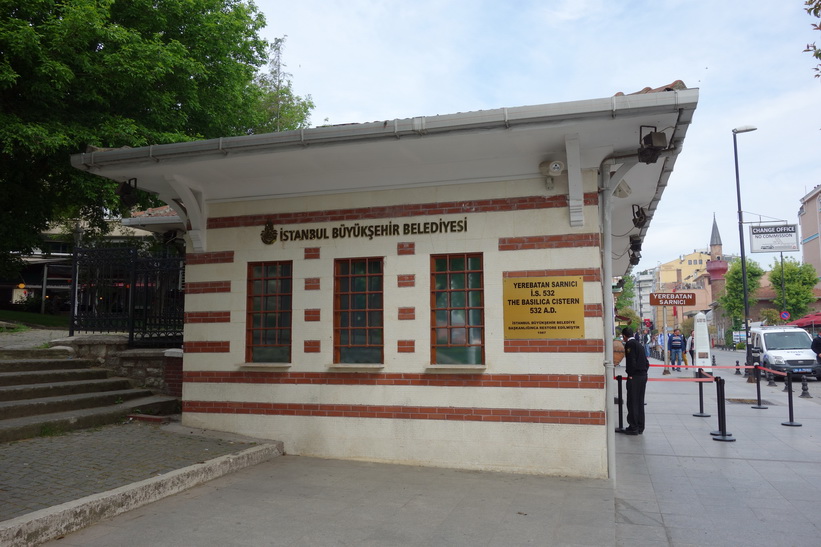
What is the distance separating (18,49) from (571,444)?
1163 cm

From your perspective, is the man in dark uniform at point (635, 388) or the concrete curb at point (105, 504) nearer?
the concrete curb at point (105, 504)

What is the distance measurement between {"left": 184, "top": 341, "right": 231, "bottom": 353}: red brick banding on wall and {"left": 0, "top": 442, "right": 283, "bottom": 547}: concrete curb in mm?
1729

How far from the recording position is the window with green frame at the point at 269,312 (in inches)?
326

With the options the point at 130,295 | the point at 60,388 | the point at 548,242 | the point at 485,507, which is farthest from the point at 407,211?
the point at 130,295

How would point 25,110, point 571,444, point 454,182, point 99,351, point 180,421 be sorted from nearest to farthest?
A: 1. point 571,444
2. point 454,182
3. point 180,421
4. point 99,351
5. point 25,110

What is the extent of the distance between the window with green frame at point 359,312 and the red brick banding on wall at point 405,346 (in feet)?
0.93

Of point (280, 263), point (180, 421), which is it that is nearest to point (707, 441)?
point (280, 263)

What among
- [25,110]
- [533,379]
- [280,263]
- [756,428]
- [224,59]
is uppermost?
[224,59]

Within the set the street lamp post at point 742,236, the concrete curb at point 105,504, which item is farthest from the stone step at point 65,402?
the street lamp post at point 742,236

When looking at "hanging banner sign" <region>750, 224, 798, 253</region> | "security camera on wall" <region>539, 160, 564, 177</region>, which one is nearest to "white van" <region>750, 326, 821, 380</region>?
"hanging banner sign" <region>750, 224, 798, 253</region>

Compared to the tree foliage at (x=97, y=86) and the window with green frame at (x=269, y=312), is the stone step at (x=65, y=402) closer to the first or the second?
the window with green frame at (x=269, y=312)

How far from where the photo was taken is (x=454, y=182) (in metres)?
7.61

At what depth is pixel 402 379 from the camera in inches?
297

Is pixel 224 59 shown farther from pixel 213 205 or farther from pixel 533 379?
pixel 533 379
